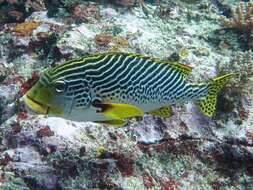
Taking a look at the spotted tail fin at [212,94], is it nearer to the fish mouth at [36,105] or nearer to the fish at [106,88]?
the fish at [106,88]

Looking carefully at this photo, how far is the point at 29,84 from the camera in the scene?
5.13 meters

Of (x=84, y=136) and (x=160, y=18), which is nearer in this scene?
(x=84, y=136)

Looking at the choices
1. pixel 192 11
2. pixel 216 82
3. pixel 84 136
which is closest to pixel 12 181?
pixel 84 136

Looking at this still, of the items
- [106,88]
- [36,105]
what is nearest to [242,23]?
[106,88]

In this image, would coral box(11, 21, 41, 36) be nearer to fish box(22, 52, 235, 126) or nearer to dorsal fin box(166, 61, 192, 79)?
fish box(22, 52, 235, 126)

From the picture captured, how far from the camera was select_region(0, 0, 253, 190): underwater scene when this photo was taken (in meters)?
3.33

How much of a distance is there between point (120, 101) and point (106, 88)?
0.21 meters

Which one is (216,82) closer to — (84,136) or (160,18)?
(84,136)

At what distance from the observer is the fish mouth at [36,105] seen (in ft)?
10.1

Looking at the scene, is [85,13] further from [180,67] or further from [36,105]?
[36,105]

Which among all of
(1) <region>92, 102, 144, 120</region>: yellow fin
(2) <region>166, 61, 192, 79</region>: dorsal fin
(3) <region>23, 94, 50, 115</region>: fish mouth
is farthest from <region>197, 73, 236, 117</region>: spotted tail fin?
(3) <region>23, 94, 50, 115</region>: fish mouth

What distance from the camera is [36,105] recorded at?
10.2 ft

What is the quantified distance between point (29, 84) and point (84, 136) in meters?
1.25

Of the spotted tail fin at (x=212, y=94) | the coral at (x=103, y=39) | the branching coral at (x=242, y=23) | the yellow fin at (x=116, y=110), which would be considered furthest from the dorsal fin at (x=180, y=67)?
the branching coral at (x=242, y=23)
